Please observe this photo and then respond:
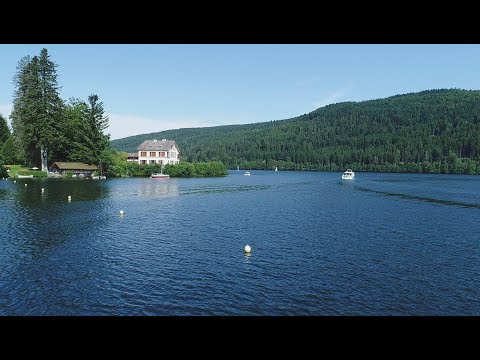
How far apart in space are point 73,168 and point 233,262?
359 ft

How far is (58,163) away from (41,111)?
1767 centimetres

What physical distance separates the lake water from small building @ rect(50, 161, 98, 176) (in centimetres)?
6803

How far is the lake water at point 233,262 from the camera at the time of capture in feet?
77.2

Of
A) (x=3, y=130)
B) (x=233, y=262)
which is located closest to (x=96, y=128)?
(x=3, y=130)

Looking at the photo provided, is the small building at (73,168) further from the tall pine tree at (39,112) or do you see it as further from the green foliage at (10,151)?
the green foliage at (10,151)

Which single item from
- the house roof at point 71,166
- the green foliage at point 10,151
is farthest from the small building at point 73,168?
the green foliage at point 10,151

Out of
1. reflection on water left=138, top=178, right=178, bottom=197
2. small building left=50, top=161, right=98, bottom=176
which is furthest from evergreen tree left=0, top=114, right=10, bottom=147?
reflection on water left=138, top=178, right=178, bottom=197

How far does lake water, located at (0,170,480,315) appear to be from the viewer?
23516 millimetres

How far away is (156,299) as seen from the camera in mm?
23844

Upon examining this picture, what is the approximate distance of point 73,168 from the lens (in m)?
126

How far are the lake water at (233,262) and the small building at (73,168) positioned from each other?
68.0 m

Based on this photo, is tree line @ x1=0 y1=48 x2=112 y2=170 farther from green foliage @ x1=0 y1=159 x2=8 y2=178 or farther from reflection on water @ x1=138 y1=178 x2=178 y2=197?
reflection on water @ x1=138 y1=178 x2=178 y2=197

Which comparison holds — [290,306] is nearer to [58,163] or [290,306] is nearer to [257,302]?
[257,302]
